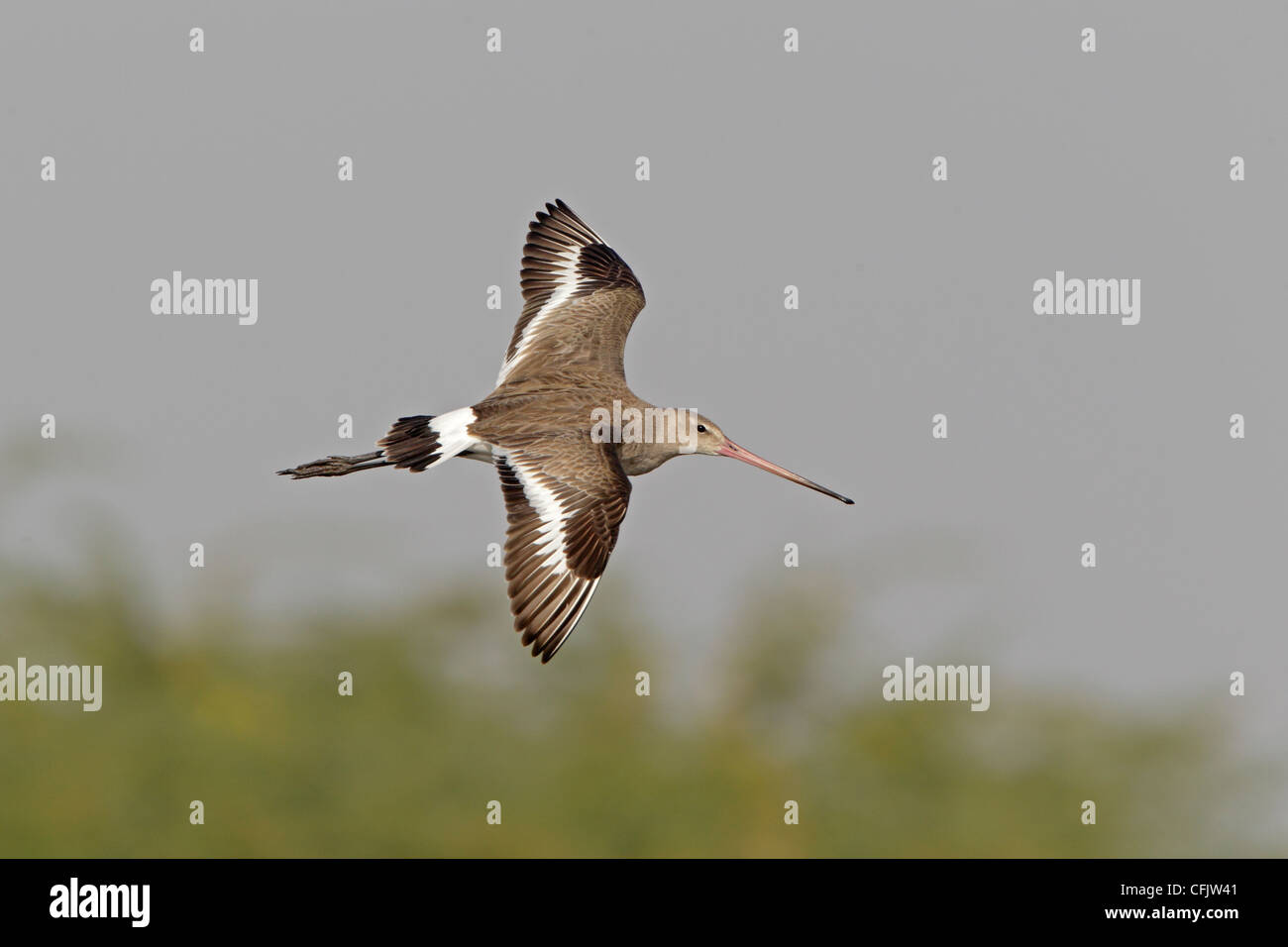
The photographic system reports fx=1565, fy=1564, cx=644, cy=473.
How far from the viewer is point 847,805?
955 inches

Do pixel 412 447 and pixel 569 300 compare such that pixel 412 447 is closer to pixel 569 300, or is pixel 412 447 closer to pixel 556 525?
→ pixel 556 525

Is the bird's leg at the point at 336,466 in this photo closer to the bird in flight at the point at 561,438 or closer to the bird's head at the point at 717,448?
the bird in flight at the point at 561,438

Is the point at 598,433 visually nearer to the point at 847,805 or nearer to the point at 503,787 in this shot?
the point at 503,787

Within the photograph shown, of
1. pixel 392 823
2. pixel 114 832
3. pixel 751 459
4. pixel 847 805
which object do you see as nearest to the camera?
pixel 751 459

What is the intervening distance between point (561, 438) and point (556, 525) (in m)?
0.94

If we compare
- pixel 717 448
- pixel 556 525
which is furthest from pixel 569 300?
pixel 556 525

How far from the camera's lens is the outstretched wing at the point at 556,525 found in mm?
9203

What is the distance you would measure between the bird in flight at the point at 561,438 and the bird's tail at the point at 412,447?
0.01 meters

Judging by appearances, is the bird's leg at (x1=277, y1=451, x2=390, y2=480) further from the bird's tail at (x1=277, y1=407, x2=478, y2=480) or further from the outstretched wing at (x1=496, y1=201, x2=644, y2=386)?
the outstretched wing at (x1=496, y1=201, x2=644, y2=386)

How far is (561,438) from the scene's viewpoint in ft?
34.0

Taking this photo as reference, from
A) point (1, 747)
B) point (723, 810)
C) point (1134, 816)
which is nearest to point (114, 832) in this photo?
point (1, 747)

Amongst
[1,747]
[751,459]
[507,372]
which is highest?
[507,372]

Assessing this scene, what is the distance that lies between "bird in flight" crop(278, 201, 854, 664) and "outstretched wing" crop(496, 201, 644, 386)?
13mm
